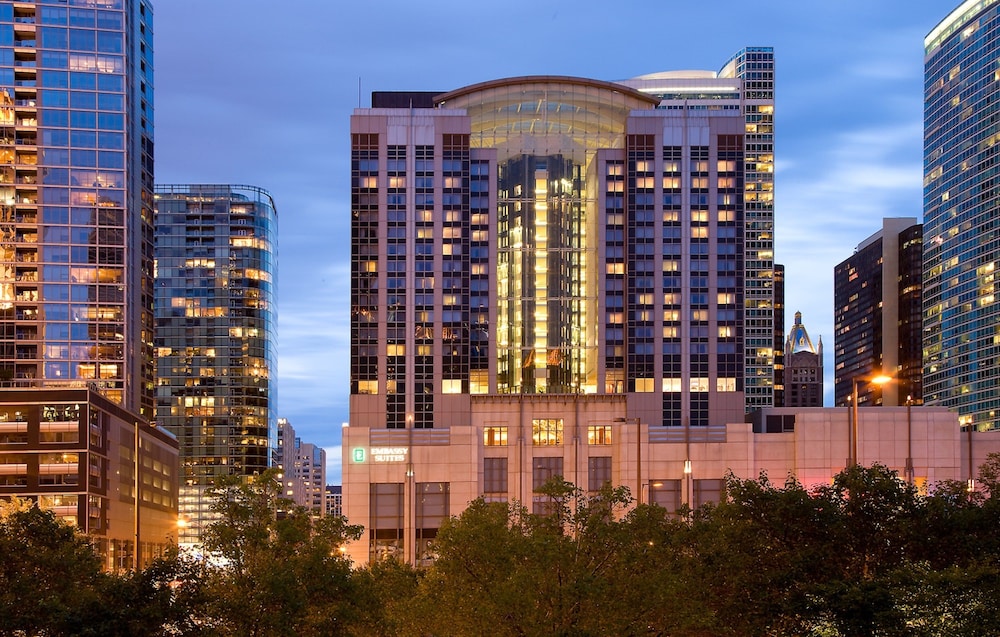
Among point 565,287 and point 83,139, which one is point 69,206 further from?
point 565,287

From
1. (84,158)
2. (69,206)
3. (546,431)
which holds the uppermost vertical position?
(84,158)

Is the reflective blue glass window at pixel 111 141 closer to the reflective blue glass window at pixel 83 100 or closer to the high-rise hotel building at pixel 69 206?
the high-rise hotel building at pixel 69 206

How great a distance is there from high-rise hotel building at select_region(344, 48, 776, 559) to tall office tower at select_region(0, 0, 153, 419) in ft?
167

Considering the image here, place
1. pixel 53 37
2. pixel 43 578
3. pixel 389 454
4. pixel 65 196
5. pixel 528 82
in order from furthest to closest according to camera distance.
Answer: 1. pixel 53 37
2. pixel 65 196
3. pixel 528 82
4. pixel 389 454
5. pixel 43 578

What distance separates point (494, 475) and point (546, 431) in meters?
11.7

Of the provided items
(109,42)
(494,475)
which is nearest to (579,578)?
(494,475)

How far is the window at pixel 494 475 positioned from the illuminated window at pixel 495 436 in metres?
3.09

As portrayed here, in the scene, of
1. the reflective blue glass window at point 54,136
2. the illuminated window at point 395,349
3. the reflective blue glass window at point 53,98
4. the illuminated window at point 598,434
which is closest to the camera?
the illuminated window at point 598,434

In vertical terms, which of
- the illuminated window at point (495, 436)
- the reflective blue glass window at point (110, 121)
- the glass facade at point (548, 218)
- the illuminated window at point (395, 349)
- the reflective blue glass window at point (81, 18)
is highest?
the reflective blue glass window at point (81, 18)

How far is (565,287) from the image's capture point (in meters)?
191

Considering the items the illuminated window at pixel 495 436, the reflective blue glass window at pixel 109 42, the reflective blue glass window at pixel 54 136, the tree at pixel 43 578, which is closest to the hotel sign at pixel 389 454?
the illuminated window at pixel 495 436

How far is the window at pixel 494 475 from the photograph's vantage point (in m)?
167

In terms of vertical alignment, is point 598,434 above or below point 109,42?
below

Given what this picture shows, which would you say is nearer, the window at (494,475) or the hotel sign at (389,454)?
the hotel sign at (389,454)
